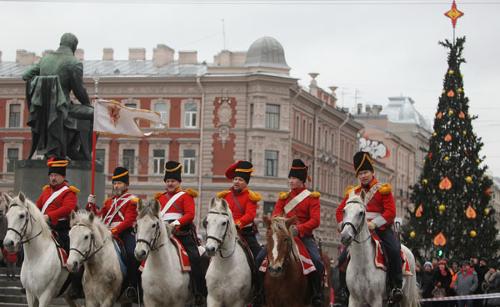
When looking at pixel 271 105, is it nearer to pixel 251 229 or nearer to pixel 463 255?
pixel 463 255

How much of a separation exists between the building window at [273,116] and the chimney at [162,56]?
8.84 m

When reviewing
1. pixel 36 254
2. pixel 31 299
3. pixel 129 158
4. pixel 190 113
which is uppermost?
pixel 190 113

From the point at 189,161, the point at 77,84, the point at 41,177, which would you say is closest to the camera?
the point at 41,177

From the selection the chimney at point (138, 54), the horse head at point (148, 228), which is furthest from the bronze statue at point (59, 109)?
the chimney at point (138, 54)

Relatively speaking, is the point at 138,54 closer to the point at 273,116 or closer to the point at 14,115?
the point at 14,115

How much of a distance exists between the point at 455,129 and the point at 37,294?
24893 mm

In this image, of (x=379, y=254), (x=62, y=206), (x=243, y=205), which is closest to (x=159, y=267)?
(x=243, y=205)

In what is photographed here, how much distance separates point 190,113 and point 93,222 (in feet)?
189

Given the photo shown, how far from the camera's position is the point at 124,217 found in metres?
16.5

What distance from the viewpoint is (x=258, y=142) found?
71312 millimetres

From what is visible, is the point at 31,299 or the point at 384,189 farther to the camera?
the point at 31,299

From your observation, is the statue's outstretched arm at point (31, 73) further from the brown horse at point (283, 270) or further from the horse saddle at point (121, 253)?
the brown horse at point (283, 270)

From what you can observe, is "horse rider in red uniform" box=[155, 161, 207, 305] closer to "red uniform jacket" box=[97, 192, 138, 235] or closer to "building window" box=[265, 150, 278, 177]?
"red uniform jacket" box=[97, 192, 138, 235]

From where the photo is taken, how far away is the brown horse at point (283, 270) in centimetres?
1401
